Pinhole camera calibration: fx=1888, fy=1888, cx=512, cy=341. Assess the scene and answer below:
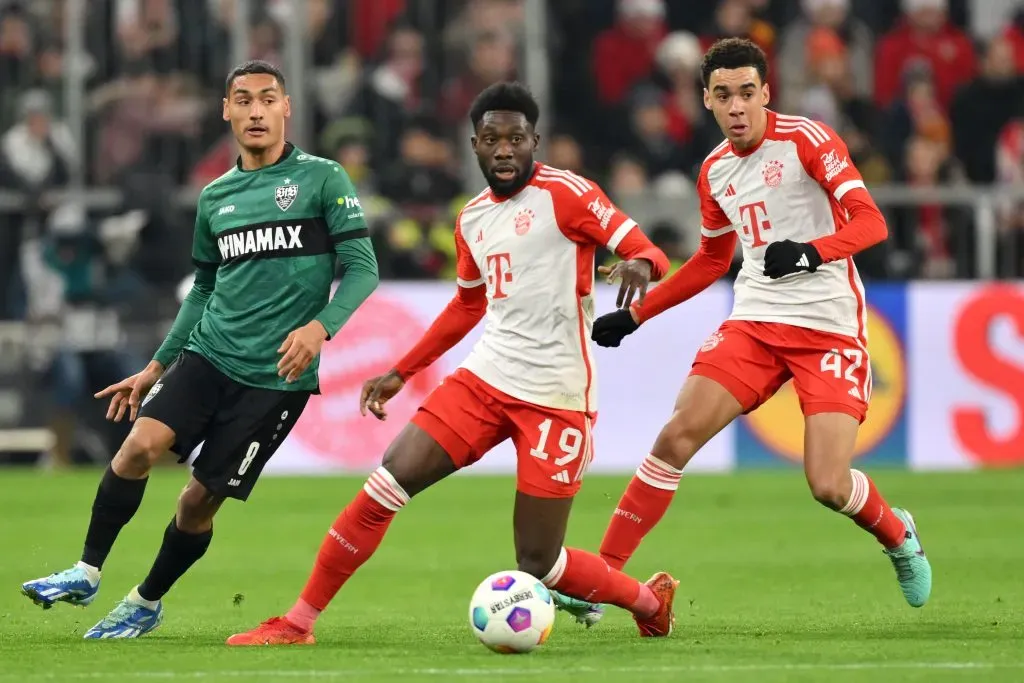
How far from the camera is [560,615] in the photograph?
8.83m

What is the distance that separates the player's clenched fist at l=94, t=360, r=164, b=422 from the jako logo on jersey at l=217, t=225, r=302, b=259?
64cm

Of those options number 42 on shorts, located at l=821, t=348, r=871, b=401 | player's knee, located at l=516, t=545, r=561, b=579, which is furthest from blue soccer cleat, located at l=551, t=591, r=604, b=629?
number 42 on shorts, located at l=821, t=348, r=871, b=401

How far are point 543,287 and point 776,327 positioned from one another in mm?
1458

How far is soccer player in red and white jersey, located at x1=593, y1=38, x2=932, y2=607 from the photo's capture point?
8.20 meters

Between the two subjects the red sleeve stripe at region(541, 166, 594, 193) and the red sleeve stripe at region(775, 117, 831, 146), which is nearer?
the red sleeve stripe at region(541, 166, 594, 193)

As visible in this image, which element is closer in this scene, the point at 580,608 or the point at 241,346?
the point at 241,346

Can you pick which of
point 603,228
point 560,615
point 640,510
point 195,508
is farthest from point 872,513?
point 195,508

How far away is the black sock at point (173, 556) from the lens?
308 inches

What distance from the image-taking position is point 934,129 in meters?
18.1

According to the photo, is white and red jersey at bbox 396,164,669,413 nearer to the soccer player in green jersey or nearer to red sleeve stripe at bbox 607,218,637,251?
red sleeve stripe at bbox 607,218,637,251

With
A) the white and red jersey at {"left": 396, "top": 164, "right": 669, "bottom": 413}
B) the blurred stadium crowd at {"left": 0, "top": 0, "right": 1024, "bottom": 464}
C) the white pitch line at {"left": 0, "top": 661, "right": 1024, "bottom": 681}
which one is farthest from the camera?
the blurred stadium crowd at {"left": 0, "top": 0, "right": 1024, "bottom": 464}

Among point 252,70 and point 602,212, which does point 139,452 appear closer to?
point 252,70

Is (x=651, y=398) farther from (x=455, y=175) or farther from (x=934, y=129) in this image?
(x=934, y=129)

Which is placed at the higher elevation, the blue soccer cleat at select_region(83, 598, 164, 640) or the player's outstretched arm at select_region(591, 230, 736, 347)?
the player's outstretched arm at select_region(591, 230, 736, 347)
